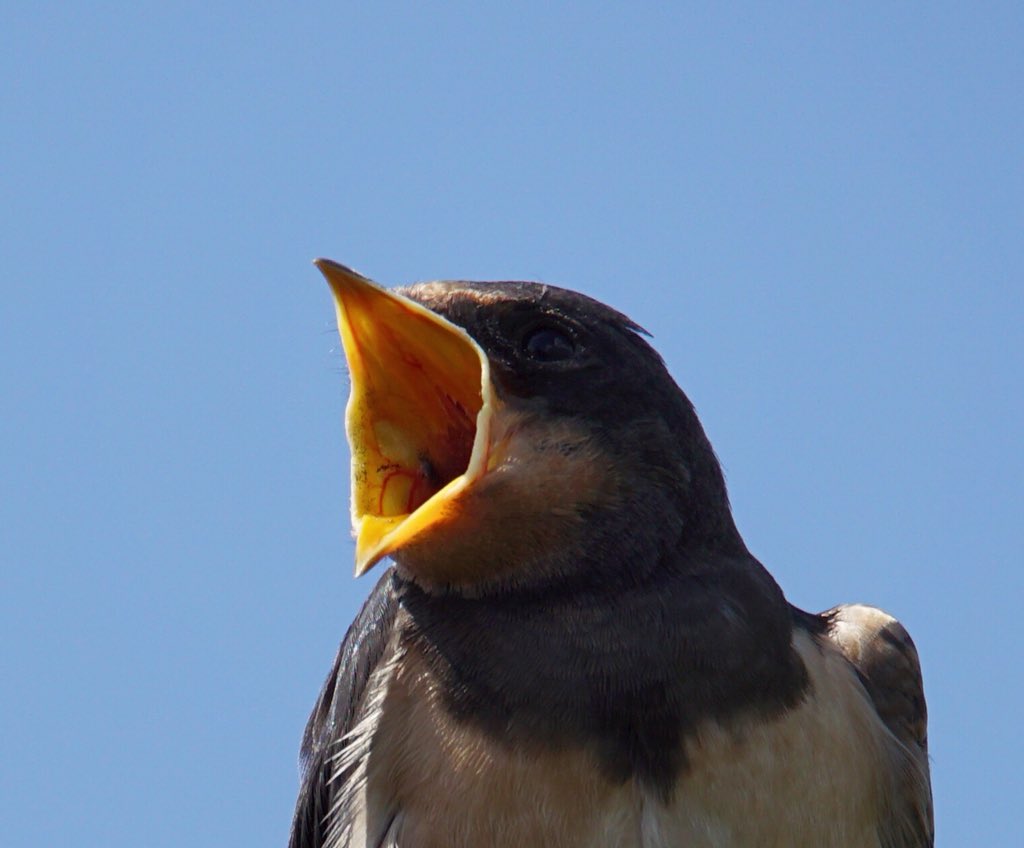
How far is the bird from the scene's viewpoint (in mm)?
4379

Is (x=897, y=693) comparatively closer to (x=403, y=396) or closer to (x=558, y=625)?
(x=558, y=625)

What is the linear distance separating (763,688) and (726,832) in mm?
414

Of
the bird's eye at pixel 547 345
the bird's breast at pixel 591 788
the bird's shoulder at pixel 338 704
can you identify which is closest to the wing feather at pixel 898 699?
the bird's breast at pixel 591 788

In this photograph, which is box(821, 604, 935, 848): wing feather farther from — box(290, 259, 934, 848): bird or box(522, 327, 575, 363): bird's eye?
box(522, 327, 575, 363): bird's eye

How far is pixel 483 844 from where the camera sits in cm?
439

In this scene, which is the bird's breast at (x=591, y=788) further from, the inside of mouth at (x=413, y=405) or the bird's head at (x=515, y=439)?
the inside of mouth at (x=413, y=405)

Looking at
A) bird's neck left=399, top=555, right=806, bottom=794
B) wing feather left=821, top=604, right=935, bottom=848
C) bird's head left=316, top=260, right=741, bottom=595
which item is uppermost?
bird's head left=316, top=260, right=741, bottom=595

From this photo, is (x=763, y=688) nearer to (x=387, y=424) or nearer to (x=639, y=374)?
(x=639, y=374)

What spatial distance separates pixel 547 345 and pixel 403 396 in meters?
0.45

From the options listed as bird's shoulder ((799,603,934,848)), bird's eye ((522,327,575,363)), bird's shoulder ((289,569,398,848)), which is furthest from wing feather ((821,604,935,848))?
bird's shoulder ((289,569,398,848))

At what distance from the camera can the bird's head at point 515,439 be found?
4480mm

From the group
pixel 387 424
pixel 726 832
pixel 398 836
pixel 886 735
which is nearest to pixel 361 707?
pixel 398 836

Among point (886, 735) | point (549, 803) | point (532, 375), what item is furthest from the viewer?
point (886, 735)

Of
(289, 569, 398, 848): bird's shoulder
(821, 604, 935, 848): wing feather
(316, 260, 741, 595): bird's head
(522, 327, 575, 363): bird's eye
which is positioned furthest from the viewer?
(821, 604, 935, 848): wing feather
